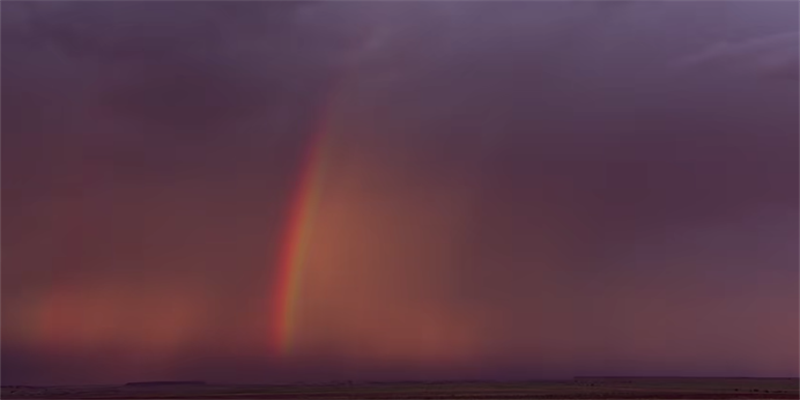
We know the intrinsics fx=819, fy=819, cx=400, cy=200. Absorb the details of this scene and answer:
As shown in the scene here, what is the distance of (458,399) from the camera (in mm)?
94312

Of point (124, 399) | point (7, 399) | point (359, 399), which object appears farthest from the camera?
point (7, 399)

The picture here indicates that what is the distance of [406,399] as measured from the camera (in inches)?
3792

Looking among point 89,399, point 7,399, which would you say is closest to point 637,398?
point 89,399

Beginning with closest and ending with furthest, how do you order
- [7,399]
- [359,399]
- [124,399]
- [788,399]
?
[788,399], [359,399], [124,399], [7,399]

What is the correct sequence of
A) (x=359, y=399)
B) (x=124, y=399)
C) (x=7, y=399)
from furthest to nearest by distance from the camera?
1. (x=7, y=399)
2. (x=124, y=399)
3. (x=359, y=399)

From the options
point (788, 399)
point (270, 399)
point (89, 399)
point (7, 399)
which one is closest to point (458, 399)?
point (270, 399)

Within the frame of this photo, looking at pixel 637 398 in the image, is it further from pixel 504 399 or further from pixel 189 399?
pixel 189 399

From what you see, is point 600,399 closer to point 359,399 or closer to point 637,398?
point 637,398

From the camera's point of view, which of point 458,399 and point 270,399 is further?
point 270,399

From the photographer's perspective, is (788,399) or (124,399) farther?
(124,399)

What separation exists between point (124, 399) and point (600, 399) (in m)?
59.1

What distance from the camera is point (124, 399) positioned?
104375 mm

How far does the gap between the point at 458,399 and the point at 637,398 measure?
67.0ft

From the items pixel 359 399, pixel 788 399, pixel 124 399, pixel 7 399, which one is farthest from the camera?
pixel 7 399
